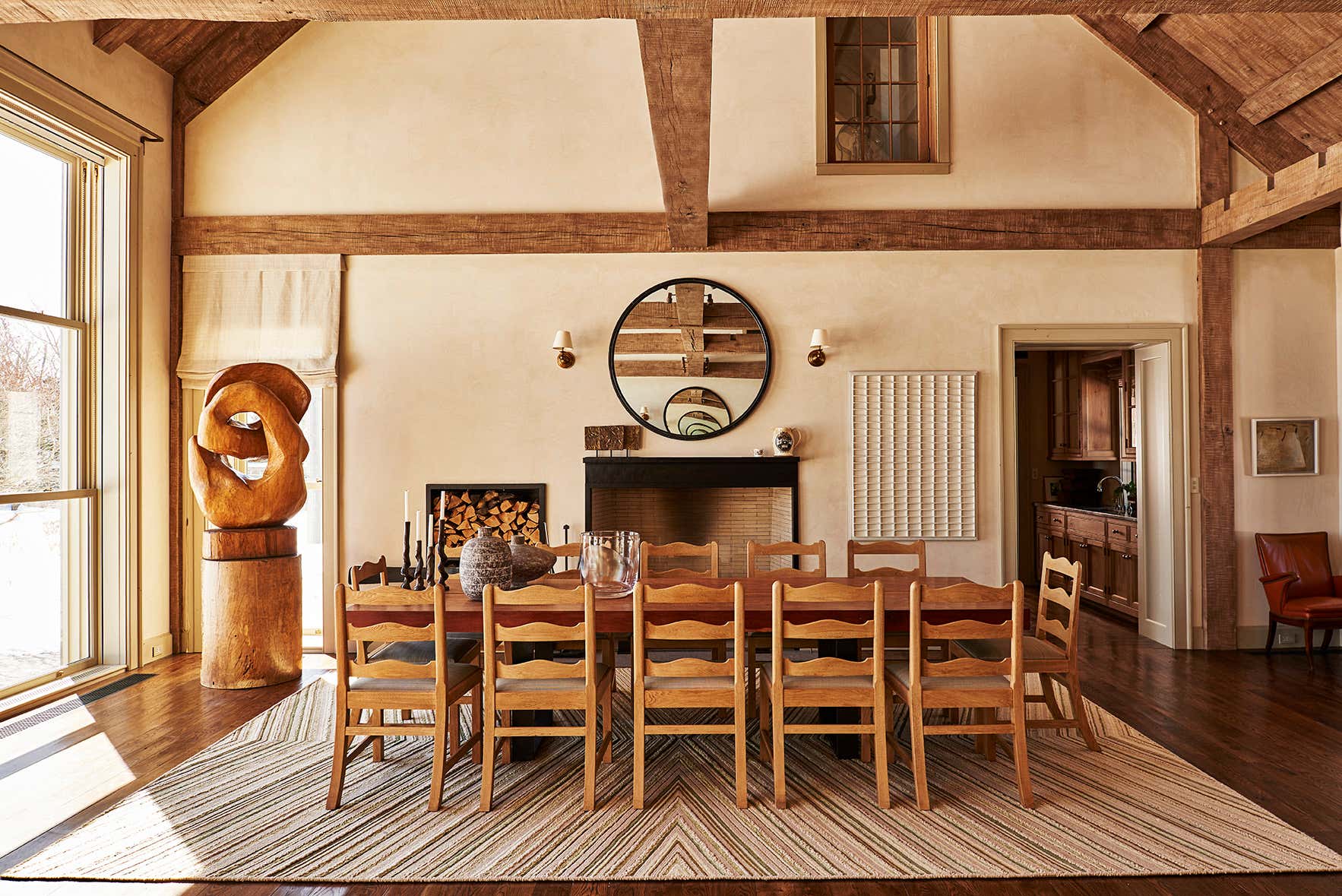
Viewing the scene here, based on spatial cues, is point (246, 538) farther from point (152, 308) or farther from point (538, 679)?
point (538, 679)

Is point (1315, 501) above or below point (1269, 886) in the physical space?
above

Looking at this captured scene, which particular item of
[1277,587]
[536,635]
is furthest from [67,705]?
[1277,587]

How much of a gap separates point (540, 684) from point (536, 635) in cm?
24

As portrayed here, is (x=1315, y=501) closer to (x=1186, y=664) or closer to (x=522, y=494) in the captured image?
(x=1186, y=664)

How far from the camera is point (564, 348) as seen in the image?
5.49 m

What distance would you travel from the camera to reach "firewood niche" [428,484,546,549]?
5617 millimetres

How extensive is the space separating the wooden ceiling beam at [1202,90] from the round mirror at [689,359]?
303 cm

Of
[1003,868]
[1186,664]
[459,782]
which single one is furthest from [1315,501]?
[459,782]

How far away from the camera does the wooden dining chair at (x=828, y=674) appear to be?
2965mm

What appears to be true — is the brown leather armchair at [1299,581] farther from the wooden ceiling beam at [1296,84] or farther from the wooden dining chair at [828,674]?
the wooden dining chair at [828,674]

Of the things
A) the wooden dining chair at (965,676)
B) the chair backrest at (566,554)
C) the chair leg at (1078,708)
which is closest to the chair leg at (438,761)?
the chair backrest at (566,554)

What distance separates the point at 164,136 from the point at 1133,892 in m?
6.60

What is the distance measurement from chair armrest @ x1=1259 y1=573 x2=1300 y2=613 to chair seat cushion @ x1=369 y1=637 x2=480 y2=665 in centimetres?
491

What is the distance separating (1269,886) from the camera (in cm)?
250
